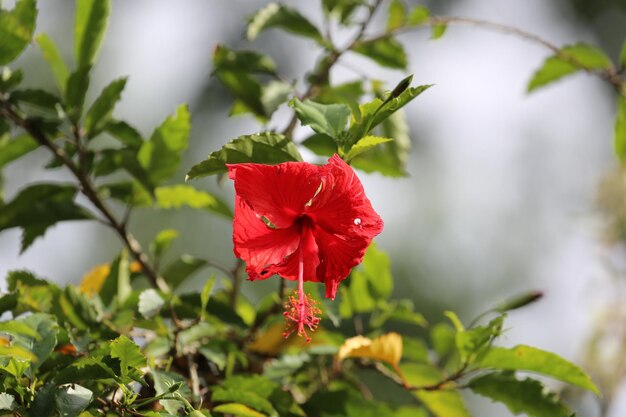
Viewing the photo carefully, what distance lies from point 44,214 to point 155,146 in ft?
0.61

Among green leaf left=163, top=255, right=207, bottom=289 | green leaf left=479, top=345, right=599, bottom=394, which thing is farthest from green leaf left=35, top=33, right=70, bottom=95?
green leaf left=479, top=345, right=599, bottom=394

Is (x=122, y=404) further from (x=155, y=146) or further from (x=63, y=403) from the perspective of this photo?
(x=155, y=146)

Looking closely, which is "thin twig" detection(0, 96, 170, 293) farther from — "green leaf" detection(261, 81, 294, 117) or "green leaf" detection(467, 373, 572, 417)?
"green leaf" detection(467, 373, 572, 417)

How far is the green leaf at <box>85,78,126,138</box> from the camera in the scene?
1016mm

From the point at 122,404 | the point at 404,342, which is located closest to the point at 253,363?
the point at 404,342

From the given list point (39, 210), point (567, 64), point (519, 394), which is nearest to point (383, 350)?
point (519, 394)

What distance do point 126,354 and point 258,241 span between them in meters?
0.15

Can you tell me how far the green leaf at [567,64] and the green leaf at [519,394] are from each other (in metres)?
0.55

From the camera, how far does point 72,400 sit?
67 cm

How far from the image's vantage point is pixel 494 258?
7.90 meters

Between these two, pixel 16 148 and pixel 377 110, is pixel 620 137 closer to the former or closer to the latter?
pixel 377 110

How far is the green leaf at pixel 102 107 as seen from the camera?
102 cm

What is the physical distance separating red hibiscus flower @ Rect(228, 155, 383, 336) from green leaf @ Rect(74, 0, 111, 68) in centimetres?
41

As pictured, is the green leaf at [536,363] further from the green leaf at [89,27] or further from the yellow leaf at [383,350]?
the green leaf at [89,27]
